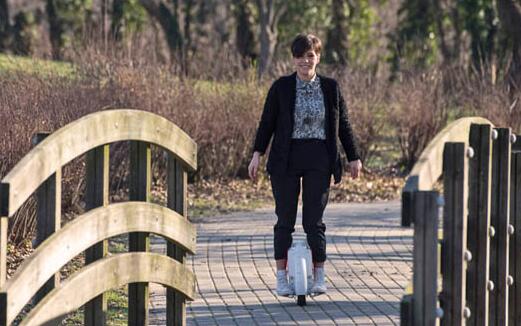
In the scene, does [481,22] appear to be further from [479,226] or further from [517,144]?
[479,226]

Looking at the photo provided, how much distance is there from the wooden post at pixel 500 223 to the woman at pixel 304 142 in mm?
1753

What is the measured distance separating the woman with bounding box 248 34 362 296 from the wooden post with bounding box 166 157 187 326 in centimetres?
161

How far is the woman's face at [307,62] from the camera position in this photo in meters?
8.40

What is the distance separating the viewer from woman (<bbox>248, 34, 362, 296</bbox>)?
8.49 m

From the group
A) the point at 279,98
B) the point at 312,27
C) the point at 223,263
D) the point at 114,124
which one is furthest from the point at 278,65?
the point at 312,27

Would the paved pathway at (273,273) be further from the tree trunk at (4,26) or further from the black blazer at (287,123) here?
the tree trunk at (4,26)

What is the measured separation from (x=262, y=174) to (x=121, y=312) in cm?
834

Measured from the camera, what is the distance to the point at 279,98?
337 inches

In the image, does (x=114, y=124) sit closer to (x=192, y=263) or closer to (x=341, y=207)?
(x=192, y=263)

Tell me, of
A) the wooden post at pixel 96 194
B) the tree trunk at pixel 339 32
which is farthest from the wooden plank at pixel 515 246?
the tree trunk at pixel 339 32

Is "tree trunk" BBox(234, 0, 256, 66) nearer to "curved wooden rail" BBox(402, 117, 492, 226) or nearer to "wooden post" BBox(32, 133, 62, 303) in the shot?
"curved wooden rail" BBox(402, 117, 492, 226)

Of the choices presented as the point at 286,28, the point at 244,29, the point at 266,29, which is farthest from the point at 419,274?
the point at 286,28

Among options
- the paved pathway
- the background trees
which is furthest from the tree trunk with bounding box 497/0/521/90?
the paved pathway

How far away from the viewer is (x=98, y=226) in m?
5.88
